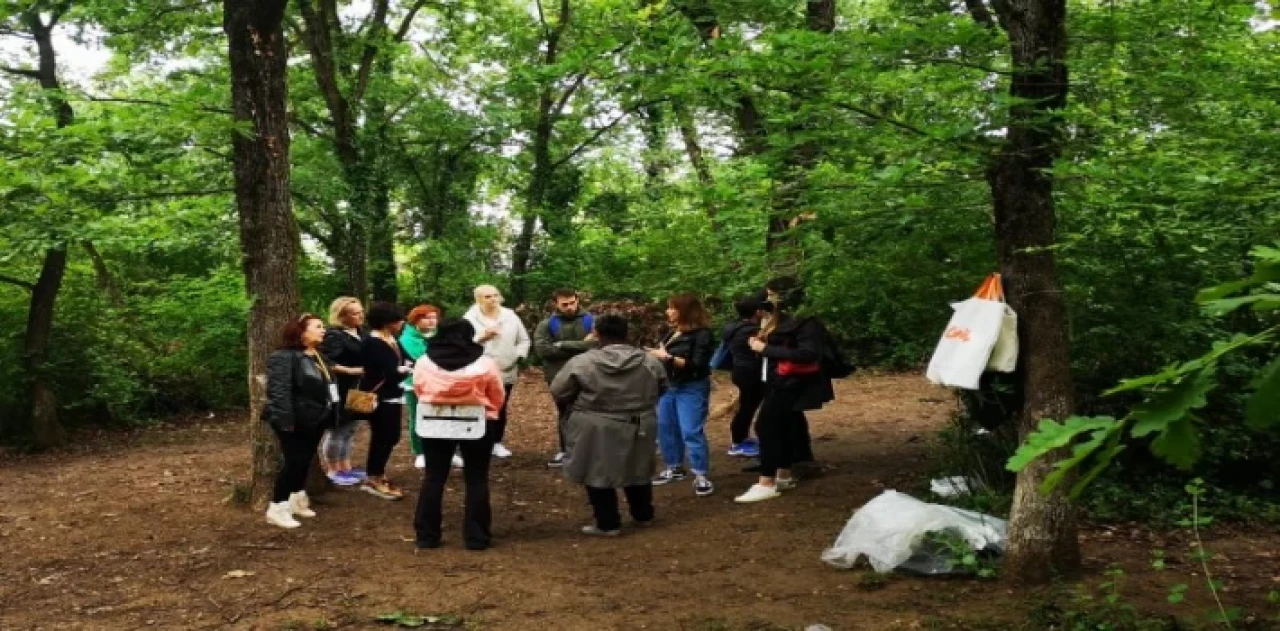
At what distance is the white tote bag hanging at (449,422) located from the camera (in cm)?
612

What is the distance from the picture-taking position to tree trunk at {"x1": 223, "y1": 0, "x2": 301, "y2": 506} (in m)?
6.81

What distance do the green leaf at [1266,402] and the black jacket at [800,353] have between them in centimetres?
528

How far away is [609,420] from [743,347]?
75.0 inches

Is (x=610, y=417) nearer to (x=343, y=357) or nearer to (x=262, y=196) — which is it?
(x=343, y=357)

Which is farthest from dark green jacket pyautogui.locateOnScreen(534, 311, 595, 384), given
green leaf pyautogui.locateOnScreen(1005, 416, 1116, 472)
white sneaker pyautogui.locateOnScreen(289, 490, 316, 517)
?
green leaf pyautogui.locateOnScreen(1005, 416, 1116, 472)

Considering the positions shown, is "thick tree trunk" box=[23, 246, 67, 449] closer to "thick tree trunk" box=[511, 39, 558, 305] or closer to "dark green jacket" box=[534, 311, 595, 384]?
"dark green jacket" box=[534, 311, 595, 384]

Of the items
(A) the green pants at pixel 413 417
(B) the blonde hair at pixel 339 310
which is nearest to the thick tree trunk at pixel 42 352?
(A) the green pants at pixel 413 417

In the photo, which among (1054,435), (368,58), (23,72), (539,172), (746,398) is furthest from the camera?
(539,172)

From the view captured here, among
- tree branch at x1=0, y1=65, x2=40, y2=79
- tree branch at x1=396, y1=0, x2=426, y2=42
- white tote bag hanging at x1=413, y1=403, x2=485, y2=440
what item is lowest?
white tote bag hanging at x1=413, y1=403, x2=485, y2=440

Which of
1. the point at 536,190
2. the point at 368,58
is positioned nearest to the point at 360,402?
the point at 368,58

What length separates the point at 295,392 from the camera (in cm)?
646

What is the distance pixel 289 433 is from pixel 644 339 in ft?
34.3

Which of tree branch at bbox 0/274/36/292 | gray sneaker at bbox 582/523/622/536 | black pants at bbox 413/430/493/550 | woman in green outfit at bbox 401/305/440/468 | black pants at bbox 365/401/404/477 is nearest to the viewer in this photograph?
black pants at bbox 413/430/493/550

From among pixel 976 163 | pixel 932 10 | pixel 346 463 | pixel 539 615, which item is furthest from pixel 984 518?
pixel 346 463
